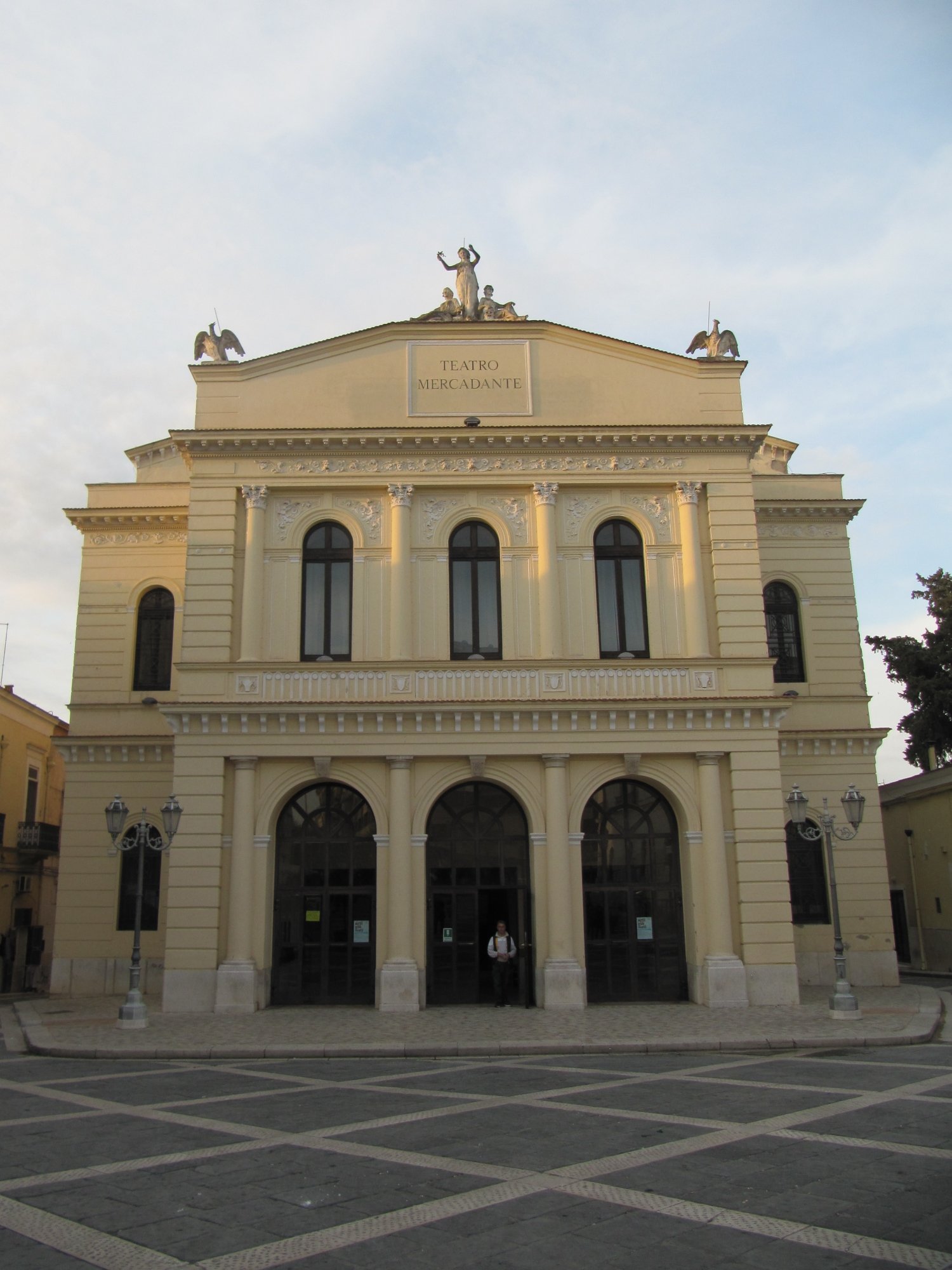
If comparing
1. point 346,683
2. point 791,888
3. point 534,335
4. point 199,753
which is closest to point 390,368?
point 534,335

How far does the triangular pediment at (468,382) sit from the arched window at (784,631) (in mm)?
6139

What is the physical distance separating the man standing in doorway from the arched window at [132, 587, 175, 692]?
11678 millimetres

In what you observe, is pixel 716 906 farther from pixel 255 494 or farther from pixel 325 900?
pixel 255 494

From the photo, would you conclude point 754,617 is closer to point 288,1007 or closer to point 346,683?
point 346,683

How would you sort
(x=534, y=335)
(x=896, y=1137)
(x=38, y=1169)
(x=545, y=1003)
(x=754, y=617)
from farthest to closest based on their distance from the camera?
(x=534, y=335) → (x=754, y=617) → (x=545, y=1003) → (x=896, y=1137) → (x=38, y=1169)

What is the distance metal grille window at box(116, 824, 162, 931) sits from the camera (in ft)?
88.4

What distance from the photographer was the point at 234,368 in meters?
25.4

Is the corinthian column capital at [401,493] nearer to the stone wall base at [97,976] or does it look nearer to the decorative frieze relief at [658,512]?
the decorative frieze relief at [658,512]

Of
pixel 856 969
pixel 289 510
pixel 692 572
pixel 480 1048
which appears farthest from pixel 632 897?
pixel 289 510

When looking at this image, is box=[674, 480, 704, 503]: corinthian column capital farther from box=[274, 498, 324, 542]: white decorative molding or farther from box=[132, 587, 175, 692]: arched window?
box=[132, 587, 175, 692]: arched window

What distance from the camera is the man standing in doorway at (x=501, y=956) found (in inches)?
878

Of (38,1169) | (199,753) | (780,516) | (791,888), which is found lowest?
(38,1169)

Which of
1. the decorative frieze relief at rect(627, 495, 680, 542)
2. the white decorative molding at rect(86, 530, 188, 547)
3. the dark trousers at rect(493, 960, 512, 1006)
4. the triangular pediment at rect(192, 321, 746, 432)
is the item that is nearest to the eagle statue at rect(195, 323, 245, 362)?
the triangular pediment at rect(192, 321, 746, 432)

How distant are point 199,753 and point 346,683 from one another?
3.50 meters
